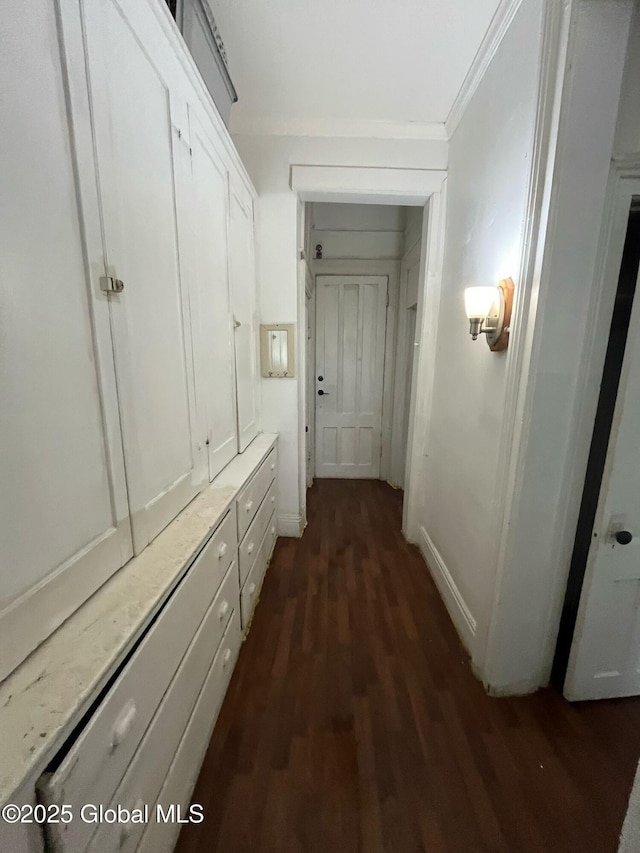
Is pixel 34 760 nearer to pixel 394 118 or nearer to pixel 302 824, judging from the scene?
pixel 302 824

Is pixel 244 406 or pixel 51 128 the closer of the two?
pixel 51 128

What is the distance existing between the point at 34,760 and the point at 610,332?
1.99 metres

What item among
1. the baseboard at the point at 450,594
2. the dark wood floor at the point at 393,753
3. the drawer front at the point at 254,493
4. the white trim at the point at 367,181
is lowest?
the dark wood floor at the point at 393,753

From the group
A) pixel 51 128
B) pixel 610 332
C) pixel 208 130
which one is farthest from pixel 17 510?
pixel 610 332

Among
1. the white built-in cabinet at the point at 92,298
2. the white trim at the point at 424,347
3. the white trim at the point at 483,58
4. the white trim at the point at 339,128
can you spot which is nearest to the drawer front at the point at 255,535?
the white built-in cabinet at the point at 92,298

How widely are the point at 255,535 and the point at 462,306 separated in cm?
177

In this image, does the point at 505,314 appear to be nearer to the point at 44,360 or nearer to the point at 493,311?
the point at 493,311

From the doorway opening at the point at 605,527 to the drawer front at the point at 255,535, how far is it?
58.9 inches

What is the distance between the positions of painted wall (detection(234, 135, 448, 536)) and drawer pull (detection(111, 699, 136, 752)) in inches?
76.7

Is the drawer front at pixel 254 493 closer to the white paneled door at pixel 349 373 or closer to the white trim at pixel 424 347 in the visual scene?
the white trim at pixel 424 347

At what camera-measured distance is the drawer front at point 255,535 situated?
164 cm

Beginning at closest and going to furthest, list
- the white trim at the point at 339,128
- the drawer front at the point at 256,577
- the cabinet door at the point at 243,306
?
the drawer front at the point at 256,577 → the cabinet door at the point at 243,306 → the white trim at the point at 339,128

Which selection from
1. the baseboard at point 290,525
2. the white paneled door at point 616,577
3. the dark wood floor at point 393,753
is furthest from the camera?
the baseboard at point 290,525

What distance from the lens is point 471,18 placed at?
1466 mm
